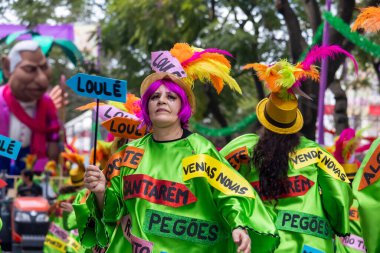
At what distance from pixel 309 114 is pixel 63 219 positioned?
384cm

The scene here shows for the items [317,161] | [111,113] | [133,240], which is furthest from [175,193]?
[111,113]

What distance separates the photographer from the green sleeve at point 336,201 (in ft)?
23.4

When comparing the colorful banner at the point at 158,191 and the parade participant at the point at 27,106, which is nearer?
the colorful banner at the point at 158,191

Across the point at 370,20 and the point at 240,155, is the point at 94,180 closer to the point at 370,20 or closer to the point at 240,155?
the point at 240,155

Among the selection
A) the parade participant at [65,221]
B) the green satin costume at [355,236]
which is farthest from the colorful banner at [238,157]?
the parade participant at [65,221]

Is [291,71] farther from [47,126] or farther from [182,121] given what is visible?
[47,126]

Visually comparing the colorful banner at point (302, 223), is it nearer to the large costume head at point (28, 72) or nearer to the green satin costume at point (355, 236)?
the green satin costume at point (355, 236)

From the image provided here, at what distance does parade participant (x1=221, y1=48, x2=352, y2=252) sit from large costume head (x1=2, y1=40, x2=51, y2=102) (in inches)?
413

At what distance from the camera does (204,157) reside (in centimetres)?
601

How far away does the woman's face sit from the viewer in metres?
6.08

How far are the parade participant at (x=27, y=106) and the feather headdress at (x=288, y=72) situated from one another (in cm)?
1061

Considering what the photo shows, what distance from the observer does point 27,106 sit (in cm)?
1775

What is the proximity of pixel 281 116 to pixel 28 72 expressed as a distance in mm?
10797

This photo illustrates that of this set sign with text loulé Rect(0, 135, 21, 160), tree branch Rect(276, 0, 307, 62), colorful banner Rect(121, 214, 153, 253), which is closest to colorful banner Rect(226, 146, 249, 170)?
colorful banner Rect(121, 214, 153, 253)
